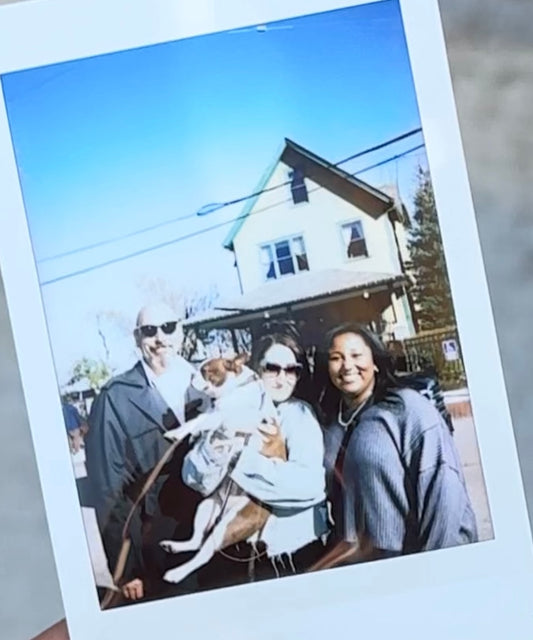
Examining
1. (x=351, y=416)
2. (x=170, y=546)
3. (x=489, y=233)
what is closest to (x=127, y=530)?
(x=170, y=546)

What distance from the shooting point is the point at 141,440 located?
472mm

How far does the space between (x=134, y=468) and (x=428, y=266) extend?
18 cm

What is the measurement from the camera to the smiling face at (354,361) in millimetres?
472

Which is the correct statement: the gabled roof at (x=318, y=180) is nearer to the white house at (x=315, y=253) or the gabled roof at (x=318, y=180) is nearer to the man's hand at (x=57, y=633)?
the white house at (x=315, y=253)

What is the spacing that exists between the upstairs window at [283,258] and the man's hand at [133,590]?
0.17 m

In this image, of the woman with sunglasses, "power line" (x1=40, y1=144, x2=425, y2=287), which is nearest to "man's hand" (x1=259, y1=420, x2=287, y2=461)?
the woman with sunglasses

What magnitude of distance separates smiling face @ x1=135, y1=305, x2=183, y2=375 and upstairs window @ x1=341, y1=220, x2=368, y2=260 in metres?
0.10

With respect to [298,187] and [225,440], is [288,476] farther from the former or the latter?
[298,187]

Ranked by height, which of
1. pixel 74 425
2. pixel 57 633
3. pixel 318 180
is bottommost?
pixel 57 633

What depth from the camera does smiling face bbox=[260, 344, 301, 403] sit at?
0.47m

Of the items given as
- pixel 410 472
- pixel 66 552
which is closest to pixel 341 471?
pixel 410 472

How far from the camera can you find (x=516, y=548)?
0.48 metres

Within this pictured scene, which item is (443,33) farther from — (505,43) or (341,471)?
(341,471)

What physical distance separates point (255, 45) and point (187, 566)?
0.88 feet
